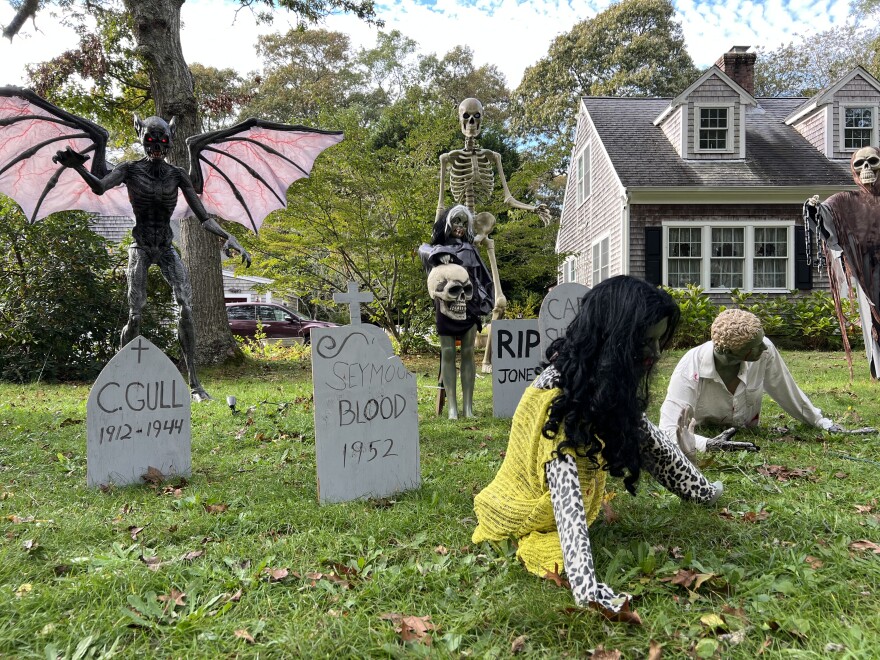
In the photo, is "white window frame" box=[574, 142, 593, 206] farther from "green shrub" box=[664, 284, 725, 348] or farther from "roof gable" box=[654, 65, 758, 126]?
"green shrub" box=[664, 284, 725, 348]

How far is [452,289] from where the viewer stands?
17.5ft

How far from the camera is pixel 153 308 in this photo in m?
10.4

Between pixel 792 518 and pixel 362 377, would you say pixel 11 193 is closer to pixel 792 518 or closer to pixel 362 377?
pixel 362 377

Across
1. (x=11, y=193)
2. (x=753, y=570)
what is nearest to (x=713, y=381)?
(x=753, y=570)

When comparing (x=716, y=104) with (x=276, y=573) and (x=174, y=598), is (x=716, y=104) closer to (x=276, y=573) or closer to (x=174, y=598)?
(x=276, y=573)

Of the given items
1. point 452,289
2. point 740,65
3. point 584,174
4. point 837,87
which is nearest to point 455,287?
point 452,289

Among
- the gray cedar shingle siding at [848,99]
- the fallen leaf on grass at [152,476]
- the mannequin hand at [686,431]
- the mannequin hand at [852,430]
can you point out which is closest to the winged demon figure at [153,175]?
the fallen leaf on grass at [152,476]

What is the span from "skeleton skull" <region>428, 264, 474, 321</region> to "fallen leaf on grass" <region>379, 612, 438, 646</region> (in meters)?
3.54

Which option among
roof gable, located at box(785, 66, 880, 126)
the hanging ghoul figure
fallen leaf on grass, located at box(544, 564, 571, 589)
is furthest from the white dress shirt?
roof gable, located at box(785, 66, 880, 126)

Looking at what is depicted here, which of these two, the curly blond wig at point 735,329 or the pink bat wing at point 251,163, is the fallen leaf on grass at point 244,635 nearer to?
the curly blond wig at point 735,329

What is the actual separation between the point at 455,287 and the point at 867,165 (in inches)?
172

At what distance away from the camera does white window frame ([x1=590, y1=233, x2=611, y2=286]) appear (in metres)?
16.7

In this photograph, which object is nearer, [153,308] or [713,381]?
[713,381]

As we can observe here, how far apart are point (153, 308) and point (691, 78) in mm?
29967
